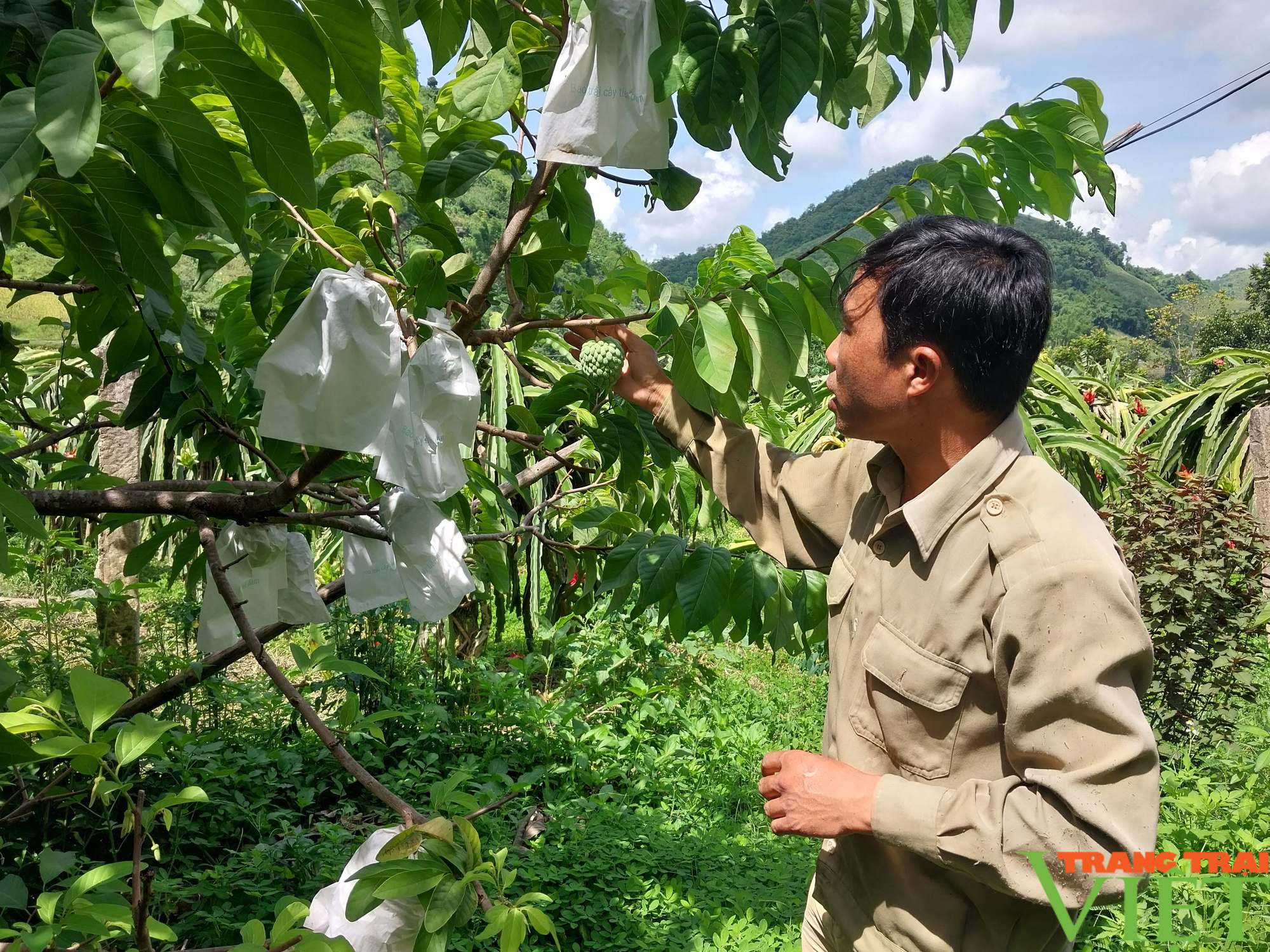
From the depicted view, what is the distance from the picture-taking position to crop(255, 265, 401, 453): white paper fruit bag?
1093mm

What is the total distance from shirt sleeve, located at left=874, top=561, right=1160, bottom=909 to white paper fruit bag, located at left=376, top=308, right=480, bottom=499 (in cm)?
68

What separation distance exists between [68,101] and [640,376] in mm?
1014

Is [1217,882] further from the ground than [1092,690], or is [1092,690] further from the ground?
[1092,690]

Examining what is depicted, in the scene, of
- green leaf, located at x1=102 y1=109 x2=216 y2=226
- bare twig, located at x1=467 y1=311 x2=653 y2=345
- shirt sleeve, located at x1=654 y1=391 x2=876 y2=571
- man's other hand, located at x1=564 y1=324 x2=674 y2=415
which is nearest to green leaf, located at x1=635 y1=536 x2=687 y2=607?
shirt sleeve, located at x1=654 y1=391 x2=876 y2=571

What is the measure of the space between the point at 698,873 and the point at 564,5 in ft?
8.15

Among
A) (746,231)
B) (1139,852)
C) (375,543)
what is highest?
(746,231)

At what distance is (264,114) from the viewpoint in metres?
0.86

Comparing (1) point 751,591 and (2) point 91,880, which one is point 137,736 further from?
(1) point 751,591

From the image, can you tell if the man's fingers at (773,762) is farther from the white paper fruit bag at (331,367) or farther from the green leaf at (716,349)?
the white paper fruit bag at (331,367)

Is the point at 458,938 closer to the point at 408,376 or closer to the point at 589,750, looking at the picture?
the point at 589,750

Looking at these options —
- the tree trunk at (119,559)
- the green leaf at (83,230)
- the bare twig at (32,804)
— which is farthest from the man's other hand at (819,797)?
the tree trunk at (119,559)

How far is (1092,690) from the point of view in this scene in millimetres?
985

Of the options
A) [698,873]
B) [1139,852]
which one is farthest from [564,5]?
[698,873]

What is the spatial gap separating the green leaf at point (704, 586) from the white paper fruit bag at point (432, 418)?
44 centimetres
